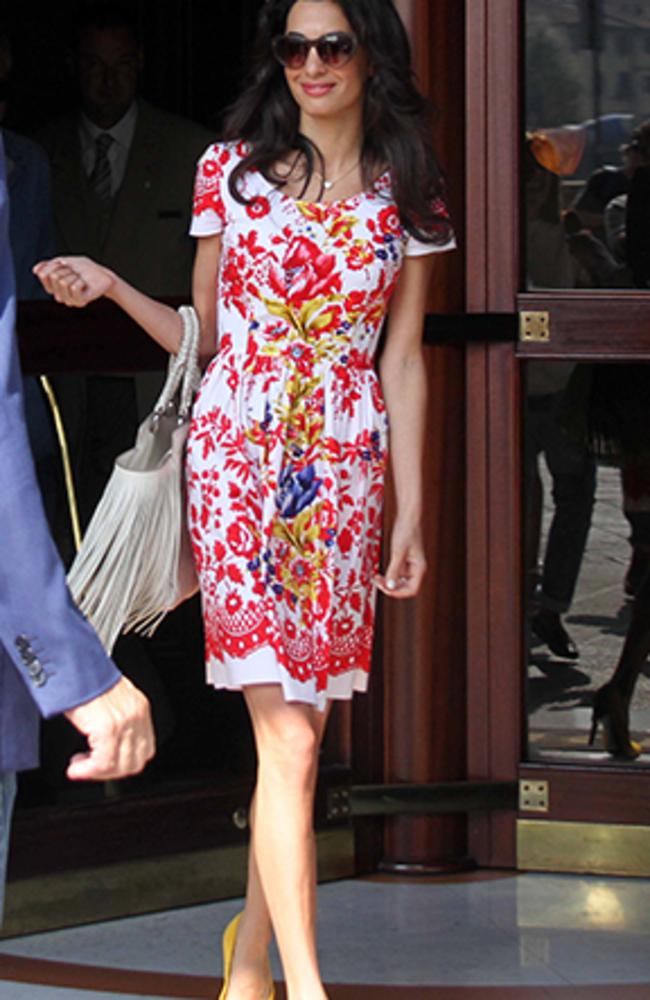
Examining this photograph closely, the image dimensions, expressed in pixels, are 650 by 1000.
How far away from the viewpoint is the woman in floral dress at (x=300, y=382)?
3732mm

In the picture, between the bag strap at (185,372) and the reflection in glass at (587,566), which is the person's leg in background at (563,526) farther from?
the bag strap at (185,372)

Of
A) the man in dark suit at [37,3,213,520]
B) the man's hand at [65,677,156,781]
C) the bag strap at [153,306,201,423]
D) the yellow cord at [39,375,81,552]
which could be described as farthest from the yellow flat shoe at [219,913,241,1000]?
the man in dark suit at [37,3,213,520]

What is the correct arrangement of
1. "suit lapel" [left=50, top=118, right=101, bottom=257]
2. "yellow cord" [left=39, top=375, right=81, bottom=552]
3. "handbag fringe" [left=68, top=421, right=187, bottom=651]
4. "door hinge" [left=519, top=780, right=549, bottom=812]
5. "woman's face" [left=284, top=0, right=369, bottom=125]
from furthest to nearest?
"suit lapel" [left=50, top=118, right=101, bottom=257] → "door hinge" [left=519, top=780, right=549, bottom=812] → "yellow cord" [left=39, top=375, right=81, bottom=552] → "woman's face" [left=284, top=0, right=369, bottom=125] → "handbag fringe" [left=68, top=421, right=187, bottom=651]

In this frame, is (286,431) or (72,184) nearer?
(286,431)

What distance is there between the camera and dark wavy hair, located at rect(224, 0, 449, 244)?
150 inches

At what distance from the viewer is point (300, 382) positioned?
12.3ft

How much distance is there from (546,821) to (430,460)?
921 mm

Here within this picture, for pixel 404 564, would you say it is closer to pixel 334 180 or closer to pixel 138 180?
pixel 334 180

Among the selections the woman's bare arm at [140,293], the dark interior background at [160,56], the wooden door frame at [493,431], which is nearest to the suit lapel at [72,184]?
the dark interior background at [160,56]

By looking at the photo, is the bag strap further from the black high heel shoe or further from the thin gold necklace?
the black high heel shoe

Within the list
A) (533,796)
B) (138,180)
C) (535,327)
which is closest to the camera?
(535,327)

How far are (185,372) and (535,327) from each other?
1463 millimetres

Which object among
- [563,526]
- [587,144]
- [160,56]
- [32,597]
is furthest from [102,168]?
[32,597]

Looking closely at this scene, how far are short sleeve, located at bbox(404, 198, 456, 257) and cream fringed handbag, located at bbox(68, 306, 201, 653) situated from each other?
1.39ft
